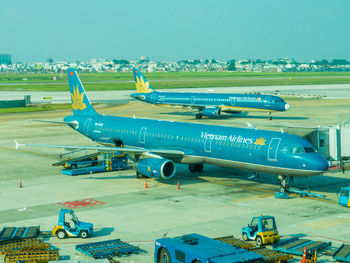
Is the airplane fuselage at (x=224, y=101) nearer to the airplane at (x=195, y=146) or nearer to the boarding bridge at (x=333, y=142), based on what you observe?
the airplane at (x=195, y=146)

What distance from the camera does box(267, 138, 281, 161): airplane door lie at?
35.3 metres

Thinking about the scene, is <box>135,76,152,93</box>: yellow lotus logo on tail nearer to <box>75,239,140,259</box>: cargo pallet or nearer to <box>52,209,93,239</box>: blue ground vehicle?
<box>52,209,93,239</box>: blue ground vehicle

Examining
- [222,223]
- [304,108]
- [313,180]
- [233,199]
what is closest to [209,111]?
[304,108]

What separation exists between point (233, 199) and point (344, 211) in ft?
24.7

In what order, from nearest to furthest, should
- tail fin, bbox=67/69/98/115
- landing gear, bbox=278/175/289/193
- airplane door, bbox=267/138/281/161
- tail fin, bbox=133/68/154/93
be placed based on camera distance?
airplane door, bbox=267/138/281/161 < landing gear, bbox=278/175/289/193 < tail fin, bbox=67/69/98/115 < tail fin, bbox=133/68/154/93

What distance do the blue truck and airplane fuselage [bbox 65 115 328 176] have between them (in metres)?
15.2

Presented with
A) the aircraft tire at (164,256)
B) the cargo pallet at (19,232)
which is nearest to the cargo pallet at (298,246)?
the aircraft tire at (164,256)

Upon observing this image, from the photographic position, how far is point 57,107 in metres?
109

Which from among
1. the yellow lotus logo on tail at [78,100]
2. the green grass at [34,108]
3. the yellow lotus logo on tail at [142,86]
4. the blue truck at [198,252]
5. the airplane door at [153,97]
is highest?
the yellow lotus logo on tail at [142,86]

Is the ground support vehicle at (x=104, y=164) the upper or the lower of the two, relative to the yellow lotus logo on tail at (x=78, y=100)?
lower

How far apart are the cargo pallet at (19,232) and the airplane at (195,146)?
1168cm

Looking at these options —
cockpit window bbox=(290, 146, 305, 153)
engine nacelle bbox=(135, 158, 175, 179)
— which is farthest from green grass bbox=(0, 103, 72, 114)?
cockpit window bbox=(290, 146, 305, 153)

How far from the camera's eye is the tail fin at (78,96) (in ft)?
167

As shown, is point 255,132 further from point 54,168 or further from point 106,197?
point 54,168
